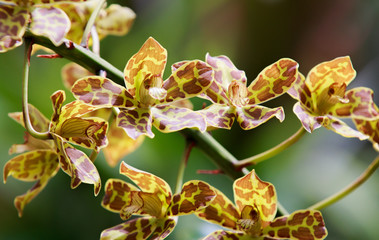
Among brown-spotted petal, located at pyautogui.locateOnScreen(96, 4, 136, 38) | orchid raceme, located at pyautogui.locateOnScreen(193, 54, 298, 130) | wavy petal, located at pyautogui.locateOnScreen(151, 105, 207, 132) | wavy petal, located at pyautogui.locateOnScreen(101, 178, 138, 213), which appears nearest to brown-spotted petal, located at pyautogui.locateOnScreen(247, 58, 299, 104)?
orchid raceme, located at pyautogui.locateOnScreen(193, 54, 298, 130)

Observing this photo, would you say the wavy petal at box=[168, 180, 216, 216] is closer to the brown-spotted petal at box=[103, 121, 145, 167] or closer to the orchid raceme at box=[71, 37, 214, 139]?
the orchid raceme at box=[71, 37, 214, 139]

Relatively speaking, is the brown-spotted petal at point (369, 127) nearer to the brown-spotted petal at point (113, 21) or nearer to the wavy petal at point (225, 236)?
the wavy petal at point (225, 236)

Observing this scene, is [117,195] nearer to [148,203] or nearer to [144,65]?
[148,203]

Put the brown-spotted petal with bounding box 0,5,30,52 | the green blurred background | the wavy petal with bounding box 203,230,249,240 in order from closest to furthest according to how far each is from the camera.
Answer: the brown-spotted petal with bounding box 0,5,30,52 → the wavy petal with bounding box 203,230,249,240 → the green blurred background

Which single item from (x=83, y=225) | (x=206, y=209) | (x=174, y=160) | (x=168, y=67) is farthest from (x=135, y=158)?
(x=206, y=209)

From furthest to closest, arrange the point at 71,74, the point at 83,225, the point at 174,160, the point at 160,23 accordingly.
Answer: the point at 160,23 → the point at 174,160 → the point at 83,225 → the point at 71,74

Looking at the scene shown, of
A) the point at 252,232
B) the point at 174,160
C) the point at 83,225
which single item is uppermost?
the point at 252,232

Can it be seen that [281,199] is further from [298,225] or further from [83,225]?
[298,225]

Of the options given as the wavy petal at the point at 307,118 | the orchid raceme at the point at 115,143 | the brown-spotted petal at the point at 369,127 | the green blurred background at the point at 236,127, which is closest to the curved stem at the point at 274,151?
the wavy petal at the point at 307,118
